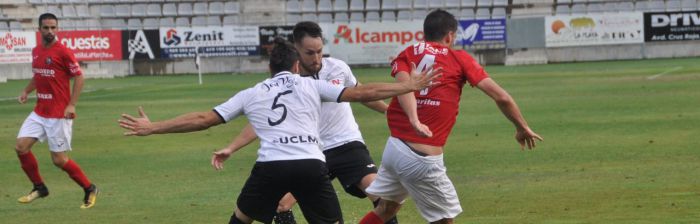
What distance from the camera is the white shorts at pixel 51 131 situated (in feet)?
43.3

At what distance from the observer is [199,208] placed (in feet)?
39.8

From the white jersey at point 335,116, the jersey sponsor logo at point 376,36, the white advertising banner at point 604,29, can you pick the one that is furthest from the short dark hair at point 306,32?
the white advertising banner at point 604,29

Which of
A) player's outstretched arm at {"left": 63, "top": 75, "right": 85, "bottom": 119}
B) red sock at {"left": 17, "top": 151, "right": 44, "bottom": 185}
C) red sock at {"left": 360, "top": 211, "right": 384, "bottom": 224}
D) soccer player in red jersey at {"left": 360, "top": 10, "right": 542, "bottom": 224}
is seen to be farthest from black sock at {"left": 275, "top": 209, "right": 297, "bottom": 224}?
red sock at {"left": 17, "top": 151, "right": 44, "bottom": 185}

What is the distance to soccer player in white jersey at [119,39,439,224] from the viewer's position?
308 inches

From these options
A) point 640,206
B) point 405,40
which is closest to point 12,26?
point 405,40

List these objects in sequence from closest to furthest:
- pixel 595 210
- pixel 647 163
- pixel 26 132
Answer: pixel 595 210, pixel 26 132, pixel 647 163

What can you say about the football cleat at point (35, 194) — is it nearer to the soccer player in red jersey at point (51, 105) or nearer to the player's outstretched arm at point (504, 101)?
the soccer player in red jersey at point (51, 105)

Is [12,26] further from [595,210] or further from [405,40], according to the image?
[595,210]

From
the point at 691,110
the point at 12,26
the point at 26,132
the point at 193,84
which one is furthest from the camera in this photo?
the point at 12,26

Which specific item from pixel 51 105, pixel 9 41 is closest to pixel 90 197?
pixel 51 105

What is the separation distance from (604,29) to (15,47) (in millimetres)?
23322

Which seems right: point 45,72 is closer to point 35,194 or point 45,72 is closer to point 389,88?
point 35,194

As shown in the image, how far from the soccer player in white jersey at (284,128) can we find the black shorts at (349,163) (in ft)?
5.28

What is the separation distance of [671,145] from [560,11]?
40736 mm
